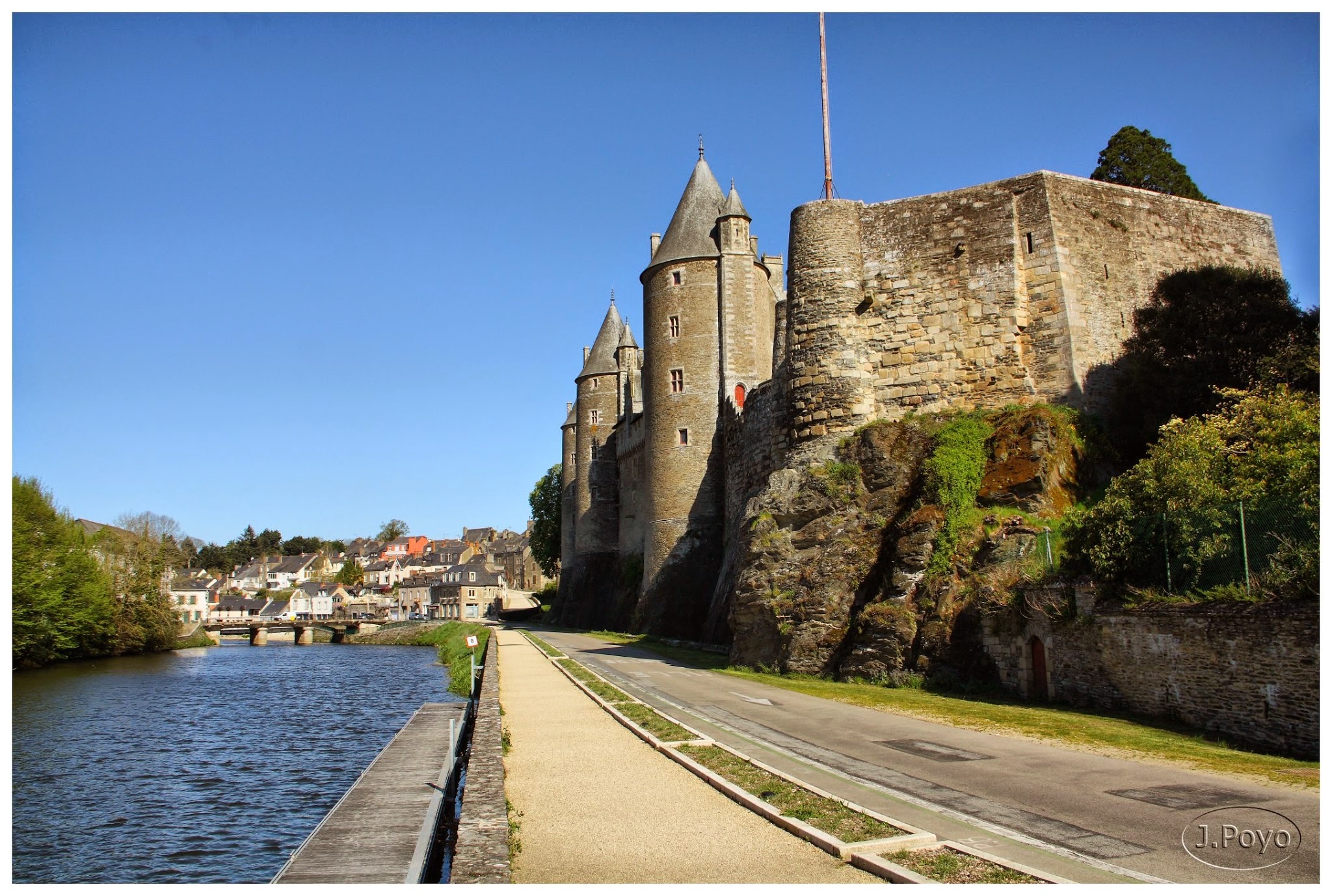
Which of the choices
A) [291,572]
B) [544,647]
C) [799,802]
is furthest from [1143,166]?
[291,572]

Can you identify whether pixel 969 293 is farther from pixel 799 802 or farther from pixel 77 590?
pixel 77 590

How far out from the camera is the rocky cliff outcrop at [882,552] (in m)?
17.0

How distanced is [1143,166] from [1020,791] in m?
25.4

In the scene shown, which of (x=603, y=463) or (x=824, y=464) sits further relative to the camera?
(x=603, y=463)

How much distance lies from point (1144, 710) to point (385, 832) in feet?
30.6

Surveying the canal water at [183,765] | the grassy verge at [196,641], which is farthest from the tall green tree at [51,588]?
the grassy verge at [196,641]

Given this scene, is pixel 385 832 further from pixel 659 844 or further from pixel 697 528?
pixel 697 528

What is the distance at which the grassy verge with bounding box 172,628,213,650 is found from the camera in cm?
5897

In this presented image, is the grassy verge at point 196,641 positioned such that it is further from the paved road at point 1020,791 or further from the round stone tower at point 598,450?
the paved road at point 1020,791

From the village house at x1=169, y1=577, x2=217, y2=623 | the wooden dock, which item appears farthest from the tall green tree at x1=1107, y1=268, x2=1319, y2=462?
the village house at x1=169, y1=577, x2=217, y2=623

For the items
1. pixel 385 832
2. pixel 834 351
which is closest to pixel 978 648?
pixel 834 351

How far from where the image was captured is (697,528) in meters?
37.8

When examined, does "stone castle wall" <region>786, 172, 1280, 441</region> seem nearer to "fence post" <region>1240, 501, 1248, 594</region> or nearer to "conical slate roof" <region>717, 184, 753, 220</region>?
"fence post" <region>1240, 501, 1248, 594</region>

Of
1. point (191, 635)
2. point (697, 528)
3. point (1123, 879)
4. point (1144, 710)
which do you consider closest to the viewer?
point (1123, 879)
